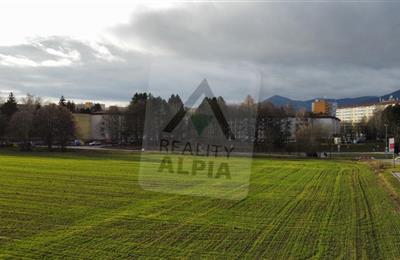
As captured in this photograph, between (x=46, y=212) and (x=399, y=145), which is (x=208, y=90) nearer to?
(x=46, y=212)

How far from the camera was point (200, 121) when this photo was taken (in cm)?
2944

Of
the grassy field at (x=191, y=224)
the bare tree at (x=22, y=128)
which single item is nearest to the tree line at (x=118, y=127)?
the bare tree at (x=22, y=128)

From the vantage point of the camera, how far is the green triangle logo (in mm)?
28909

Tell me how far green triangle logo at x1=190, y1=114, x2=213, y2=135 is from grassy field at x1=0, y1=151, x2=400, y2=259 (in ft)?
23.9

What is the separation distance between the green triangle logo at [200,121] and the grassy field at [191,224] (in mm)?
7300

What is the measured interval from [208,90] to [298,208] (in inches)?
314

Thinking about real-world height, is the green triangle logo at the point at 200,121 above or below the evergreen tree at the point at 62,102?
below

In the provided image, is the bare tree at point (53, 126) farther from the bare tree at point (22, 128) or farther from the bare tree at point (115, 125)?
the bare tree at point (115, 125)

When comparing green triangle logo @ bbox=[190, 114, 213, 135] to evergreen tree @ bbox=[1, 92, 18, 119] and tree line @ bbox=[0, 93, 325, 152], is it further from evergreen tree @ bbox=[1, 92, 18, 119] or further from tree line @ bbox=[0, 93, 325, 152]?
evergreen tree @ bbox=[1, 92, 18, 119]

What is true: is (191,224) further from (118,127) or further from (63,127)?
(118,127)

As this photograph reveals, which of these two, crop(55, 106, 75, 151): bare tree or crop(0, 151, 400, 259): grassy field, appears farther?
crop(55, 106, 75, 151): bare tree

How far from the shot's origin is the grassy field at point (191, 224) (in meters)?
Result: 11.2

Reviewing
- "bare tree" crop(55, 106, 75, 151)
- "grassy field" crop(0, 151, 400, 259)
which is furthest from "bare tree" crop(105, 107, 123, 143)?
"grassy field" crop(0, 151, 400, 259)

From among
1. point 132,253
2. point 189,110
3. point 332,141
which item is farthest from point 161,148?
point 332,141
